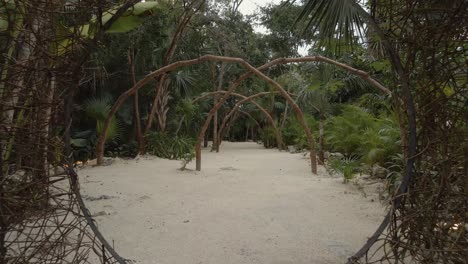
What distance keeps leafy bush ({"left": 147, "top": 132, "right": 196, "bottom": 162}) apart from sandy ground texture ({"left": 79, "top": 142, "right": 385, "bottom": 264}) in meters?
3.09

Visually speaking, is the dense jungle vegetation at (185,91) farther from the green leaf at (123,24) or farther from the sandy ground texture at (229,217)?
the green leaf at (123,24)

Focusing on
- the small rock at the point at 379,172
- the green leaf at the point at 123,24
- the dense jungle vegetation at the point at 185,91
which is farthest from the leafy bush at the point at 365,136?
the green leaf at the point at 123,24

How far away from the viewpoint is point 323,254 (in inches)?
89.8

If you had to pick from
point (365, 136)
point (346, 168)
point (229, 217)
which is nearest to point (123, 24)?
point (229, 217)

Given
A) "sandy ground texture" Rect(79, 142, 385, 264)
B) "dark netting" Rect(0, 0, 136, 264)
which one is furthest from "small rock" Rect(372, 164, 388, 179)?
"dark netting" Rect(0, 0, 136, 264)

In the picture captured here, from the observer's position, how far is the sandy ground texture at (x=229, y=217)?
7.60ft

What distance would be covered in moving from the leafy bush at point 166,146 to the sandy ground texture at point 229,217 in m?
3.09

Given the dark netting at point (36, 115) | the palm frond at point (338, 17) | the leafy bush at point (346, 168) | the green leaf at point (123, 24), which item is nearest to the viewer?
the dark netting at point (36, 115)

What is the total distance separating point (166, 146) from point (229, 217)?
19.1 feet

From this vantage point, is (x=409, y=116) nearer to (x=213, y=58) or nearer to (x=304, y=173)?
(x=213, y=58)

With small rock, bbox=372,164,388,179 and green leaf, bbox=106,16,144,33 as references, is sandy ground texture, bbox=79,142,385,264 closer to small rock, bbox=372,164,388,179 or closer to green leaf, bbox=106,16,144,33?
small rock, bbox=372,164,388,179

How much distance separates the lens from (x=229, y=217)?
125 inches

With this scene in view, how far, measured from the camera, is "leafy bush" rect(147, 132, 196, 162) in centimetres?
862

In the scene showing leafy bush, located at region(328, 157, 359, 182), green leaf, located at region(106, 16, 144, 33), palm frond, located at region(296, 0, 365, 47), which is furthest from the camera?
leafy bush, located at region(328, 157, 359, 182)
